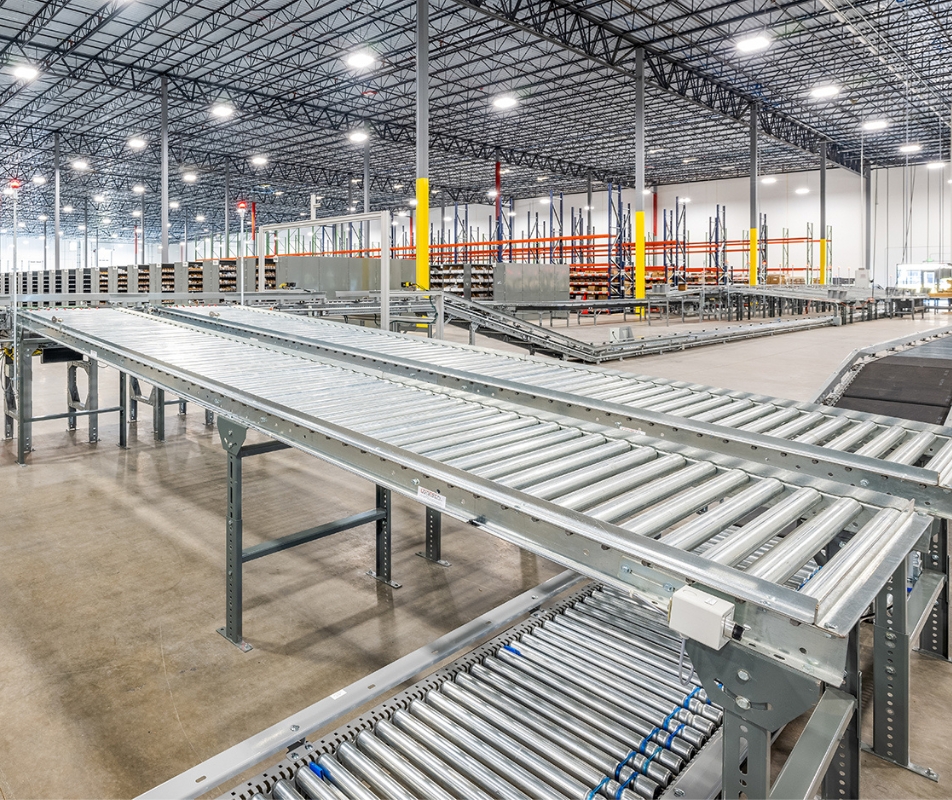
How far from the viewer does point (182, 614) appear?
374 cm

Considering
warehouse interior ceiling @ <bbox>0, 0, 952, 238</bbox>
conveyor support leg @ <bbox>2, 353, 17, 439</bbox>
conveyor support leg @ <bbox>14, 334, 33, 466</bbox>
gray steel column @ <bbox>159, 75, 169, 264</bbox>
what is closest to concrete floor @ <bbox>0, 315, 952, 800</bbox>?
conveyor support leg @ <bbox>14, 334, 33, 466</bbox>

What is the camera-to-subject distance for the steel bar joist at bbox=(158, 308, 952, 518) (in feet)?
7.82

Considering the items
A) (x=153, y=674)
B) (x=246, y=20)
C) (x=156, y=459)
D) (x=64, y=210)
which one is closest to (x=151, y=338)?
(x=156, y=459)

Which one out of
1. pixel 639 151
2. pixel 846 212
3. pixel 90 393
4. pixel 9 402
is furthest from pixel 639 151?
pixel 846 212

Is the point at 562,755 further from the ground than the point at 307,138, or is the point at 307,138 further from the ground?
the point at 307,138

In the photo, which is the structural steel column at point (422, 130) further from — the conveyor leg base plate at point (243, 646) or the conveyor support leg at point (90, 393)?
the conveyor leg base plate at point (243, 646)

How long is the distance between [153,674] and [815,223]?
3707cm

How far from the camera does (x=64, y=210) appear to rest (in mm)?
40312

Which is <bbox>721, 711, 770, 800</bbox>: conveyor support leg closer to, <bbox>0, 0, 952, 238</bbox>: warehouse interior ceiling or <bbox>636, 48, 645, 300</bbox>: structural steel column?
<bbox>0, 0, 952, 238</bbox>: warehouse interior ceiling

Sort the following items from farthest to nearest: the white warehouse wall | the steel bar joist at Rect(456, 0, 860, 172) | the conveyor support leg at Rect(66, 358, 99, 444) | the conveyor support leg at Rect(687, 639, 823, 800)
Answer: the white warehouse wall → the steel bar joist at Rect(456, 0, 860, 172) → the conveyor support leg at Rect(66, 358, 99, 444) → the conveyor support leg at Rect(687, 639, 823, 800)

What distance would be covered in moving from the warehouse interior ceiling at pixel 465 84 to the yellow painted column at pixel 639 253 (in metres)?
4.11

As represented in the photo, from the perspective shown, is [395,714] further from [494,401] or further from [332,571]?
[332,571]

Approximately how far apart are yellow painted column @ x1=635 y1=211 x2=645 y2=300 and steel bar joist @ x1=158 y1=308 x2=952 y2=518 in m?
15.3

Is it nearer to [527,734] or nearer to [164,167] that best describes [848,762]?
[527,734]
